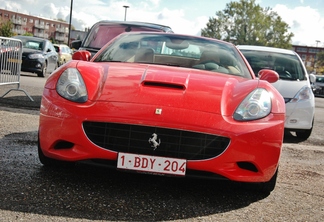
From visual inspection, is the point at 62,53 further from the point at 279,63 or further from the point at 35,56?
the point at 279,63

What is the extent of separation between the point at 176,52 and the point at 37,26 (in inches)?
5886

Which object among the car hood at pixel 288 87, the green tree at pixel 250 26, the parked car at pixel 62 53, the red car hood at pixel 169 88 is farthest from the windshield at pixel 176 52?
the green tree at pixel 250 26

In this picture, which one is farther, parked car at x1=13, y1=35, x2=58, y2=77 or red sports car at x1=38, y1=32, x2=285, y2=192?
parked car at x1=13, y1=35, x2=58, y2=77

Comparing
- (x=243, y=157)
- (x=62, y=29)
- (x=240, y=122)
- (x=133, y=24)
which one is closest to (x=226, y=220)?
(x=243, y=157)

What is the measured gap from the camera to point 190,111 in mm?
3107

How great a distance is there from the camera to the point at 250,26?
289 feet

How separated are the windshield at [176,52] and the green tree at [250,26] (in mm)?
84258

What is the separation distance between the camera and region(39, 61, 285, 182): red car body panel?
9.96ft

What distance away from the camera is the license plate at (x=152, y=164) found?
3.00m

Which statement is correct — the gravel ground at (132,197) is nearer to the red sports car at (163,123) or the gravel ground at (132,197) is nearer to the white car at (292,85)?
the red sports car at (163,123)

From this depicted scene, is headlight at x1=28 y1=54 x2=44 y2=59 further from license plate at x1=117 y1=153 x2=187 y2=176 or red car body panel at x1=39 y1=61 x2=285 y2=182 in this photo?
license plate at x1=117 y1=153 x2=187 y2=176

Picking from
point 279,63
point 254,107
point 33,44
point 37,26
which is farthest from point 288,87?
point 37,26

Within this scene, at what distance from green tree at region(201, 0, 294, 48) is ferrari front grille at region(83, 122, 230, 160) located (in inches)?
3388

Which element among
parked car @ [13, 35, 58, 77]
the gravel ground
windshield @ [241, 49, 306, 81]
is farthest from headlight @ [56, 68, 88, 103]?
parked car @ [13, 35, 58, 77]
